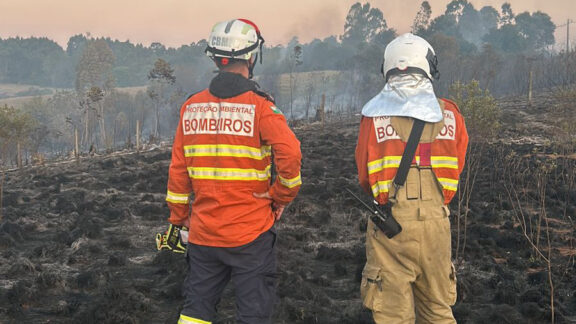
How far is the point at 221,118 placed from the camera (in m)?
2.71

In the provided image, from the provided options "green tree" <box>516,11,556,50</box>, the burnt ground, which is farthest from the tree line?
the burnt ground

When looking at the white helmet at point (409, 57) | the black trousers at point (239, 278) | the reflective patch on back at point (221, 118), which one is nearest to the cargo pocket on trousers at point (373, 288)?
the black trousers at point (239, 278)

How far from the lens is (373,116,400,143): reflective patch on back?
2721 millimetres

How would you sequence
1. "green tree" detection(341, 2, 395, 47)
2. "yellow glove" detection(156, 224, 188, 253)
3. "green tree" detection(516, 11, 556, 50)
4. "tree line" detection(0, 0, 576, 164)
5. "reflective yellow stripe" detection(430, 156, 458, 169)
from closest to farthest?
Result: "reflective yellow stripe" detection(430, 156, 458, 169)
"yellow glove" detection(156, 224, 188, 253)
"tree line" detection(0, 0, 576, 164)
"green tree" detection(516, 11, 556, 50)
"green tree" detection(341, 2, 395, 47)

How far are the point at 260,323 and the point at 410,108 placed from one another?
1.34 meters

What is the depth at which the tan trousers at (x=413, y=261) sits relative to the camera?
2.63m

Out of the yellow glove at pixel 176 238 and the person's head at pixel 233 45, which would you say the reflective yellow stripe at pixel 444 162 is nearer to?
the person's head at pixel 233 45

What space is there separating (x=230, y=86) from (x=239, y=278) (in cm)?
100

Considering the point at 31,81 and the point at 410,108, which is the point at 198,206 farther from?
the point at 31,81

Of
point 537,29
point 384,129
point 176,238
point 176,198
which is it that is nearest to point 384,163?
point 384,129

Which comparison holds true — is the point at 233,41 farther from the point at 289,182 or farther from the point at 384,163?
the point at 384,163

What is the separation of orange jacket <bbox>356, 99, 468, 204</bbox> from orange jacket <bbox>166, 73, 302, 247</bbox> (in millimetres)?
415

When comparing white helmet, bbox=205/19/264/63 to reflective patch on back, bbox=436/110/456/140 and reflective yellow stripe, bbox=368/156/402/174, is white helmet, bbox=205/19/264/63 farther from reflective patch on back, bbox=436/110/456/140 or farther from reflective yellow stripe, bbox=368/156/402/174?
reflective patch on back, bbox=436/110/456/140

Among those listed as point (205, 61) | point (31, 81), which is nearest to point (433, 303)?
point (205, 61)
